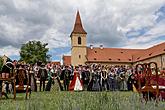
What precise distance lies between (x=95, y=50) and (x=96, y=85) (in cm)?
6905

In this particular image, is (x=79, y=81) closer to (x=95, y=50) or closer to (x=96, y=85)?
(x=96, y=85)

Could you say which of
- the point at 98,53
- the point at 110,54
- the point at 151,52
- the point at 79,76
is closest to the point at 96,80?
the point at 79,76

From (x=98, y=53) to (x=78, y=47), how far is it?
6646 mm

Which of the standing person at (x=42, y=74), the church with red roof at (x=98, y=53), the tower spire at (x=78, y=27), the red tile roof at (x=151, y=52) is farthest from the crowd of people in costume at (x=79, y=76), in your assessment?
the tower spire at (x=78, y=27)

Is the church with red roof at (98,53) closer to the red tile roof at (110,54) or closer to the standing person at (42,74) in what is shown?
the red tile roof at (110,54)

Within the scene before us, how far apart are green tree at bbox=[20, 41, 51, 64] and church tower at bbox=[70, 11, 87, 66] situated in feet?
41.2

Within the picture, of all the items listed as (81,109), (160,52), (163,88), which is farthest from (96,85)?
(160,52)

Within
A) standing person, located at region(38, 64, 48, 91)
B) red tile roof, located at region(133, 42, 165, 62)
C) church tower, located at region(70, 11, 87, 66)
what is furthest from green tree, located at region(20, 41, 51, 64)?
standing person, located at region(38, 64, 48, 91)

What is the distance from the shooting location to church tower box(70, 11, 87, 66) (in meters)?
83.9

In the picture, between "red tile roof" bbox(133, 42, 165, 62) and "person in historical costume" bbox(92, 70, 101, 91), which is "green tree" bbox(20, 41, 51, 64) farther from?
"person in historical costume" bbox(92, 70, 101, 91)

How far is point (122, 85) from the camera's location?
70.4ft

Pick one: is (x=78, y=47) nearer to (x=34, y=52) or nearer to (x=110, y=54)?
(x=110, y=54)

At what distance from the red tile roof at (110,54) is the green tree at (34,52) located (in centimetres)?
1685

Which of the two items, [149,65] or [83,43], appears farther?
[83,43]
